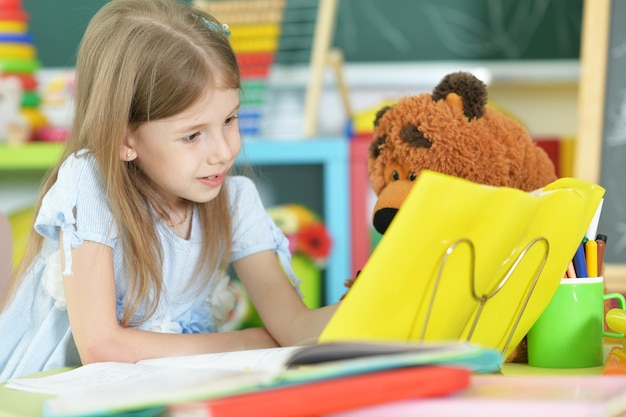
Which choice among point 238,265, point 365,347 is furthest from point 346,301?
point 238,265

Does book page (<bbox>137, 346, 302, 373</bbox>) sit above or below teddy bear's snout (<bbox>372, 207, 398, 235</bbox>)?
below

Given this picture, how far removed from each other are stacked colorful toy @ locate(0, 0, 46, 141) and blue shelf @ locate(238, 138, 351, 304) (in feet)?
2.18

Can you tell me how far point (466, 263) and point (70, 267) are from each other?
47 cm

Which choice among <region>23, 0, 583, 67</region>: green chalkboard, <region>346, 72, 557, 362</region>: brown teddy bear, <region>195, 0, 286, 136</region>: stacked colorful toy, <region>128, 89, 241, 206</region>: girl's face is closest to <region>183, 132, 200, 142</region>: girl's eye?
<region>128, 89, 241, 206</region>: girl's face

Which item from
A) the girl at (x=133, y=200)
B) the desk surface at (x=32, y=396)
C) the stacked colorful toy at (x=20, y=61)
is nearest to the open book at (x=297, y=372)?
the desk surface at (x=32, y=396)

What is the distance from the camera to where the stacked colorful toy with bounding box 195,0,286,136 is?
2.39 meters

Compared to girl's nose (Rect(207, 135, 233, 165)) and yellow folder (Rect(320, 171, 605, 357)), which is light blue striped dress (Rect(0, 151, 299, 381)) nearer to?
girl's nose (Rect(207, 135, 233, 165))

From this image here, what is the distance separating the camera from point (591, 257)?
76cm

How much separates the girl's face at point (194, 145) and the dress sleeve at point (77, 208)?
5cm

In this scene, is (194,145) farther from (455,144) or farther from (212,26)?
(455,144)

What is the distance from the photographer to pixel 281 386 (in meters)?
0.49

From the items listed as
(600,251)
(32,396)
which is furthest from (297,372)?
(600,251)

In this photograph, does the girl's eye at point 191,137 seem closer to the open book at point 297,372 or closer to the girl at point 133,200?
the girl at point 133,200

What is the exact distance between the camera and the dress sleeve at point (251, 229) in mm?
1115
